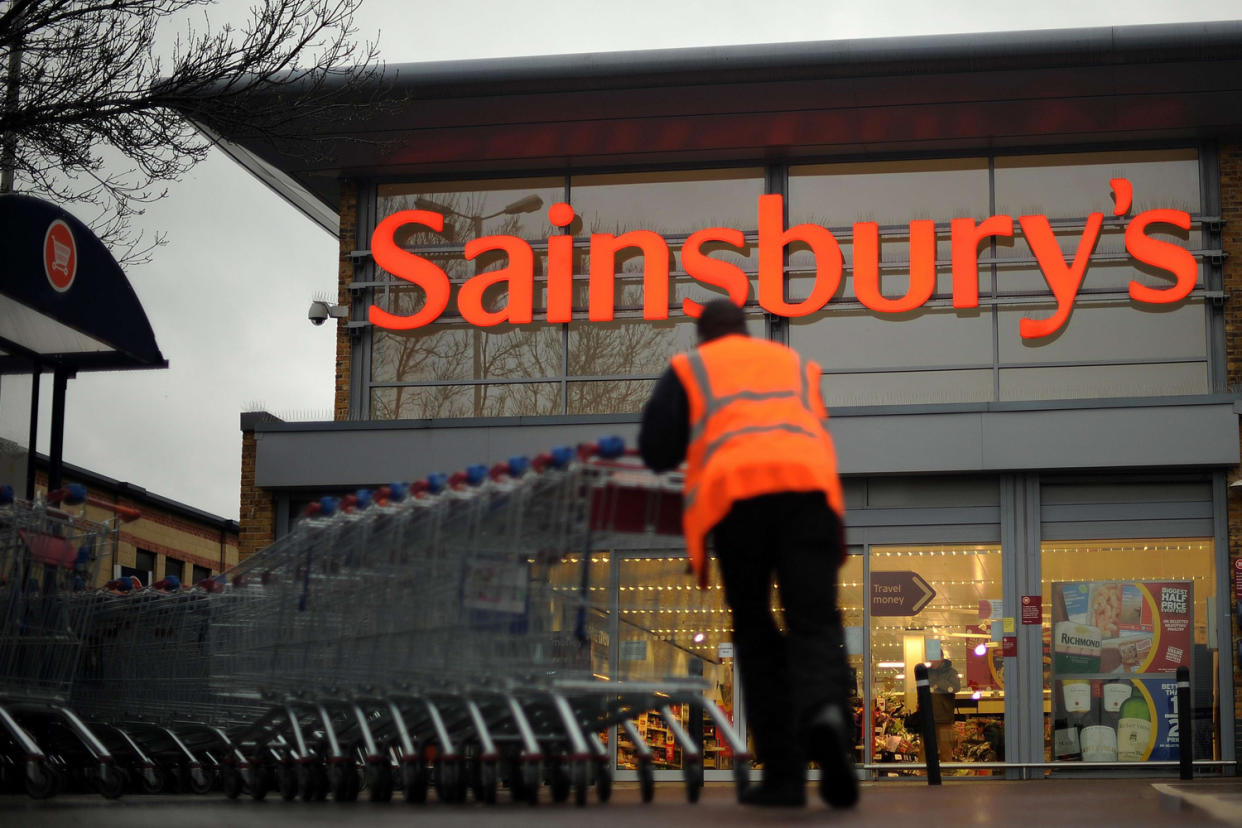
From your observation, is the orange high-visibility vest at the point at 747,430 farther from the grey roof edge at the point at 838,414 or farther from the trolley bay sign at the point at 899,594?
the trolley bay sign at the point at 899,594

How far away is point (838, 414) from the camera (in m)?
17.1

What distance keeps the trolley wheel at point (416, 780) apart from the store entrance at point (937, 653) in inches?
360

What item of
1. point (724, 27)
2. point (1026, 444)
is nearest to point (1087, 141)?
point (1026, 444)

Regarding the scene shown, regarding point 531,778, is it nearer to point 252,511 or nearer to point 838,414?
point 838,414

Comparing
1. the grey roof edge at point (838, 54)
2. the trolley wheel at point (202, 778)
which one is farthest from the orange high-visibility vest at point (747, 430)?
the grey roof edge at point (838, 54)

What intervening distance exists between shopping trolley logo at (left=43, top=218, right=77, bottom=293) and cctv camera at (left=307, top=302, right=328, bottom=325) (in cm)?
524

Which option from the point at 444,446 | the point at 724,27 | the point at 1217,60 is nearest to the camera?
the point at 1217,60

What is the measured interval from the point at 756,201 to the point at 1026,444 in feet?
13.9

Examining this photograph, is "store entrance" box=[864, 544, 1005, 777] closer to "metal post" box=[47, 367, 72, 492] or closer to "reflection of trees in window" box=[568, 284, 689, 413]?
"reflection of trees in window" box=[568, 284, 689, 413]

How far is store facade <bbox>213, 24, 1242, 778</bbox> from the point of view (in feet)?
54.4

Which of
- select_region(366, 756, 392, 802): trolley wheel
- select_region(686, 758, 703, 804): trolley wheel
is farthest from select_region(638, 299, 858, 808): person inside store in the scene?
select_region(366, 756, 392, 802): trolley wheel

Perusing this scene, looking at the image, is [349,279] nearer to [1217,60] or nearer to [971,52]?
[971,52]

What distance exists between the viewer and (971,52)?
16.2 metres

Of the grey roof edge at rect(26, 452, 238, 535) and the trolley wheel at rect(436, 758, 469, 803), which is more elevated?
the grey roof edge at rect(26, 452, 238, 535)
